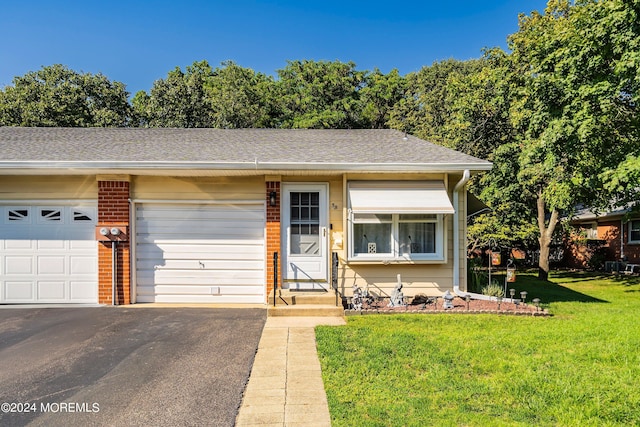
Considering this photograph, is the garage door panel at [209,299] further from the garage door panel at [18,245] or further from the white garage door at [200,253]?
the garage door panel at [18,245]

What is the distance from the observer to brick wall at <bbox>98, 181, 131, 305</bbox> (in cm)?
769

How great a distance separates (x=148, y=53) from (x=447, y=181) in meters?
18.1

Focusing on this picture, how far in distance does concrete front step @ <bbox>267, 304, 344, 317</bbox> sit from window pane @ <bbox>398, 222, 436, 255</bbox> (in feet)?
6.84

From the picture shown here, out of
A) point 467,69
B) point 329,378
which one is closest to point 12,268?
point 329,378

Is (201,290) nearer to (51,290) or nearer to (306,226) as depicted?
(306,226)

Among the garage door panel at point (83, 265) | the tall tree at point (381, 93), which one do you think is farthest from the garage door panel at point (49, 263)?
the tall tree at point (381, 93)

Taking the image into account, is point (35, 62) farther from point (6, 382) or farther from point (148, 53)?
point (6, 382)

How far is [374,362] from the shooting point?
172 inches

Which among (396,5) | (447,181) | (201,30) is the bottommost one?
(447,181)

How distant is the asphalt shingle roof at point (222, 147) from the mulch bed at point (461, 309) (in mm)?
2727

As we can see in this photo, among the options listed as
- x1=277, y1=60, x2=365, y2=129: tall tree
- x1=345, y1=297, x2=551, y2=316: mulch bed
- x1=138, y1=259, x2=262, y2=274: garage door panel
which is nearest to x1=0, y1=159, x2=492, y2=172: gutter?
x1=138, y1=259, x2=262, y2=274: garage door panel

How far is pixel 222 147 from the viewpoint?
8.83 m

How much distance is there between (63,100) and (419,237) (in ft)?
73.8

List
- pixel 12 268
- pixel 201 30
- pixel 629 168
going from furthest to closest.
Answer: pixel 201 30 < pixel 629 168 < pixel 12 268
